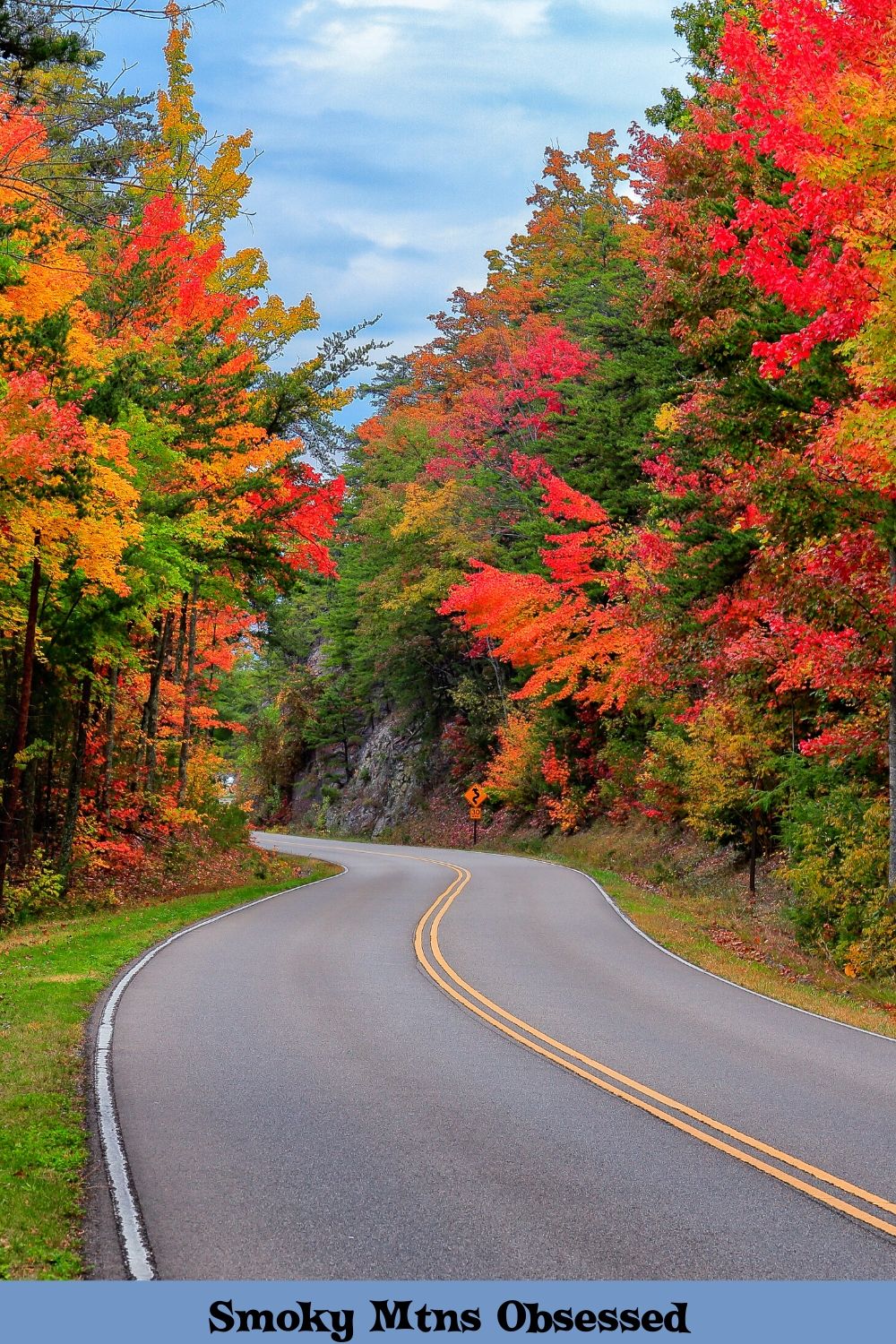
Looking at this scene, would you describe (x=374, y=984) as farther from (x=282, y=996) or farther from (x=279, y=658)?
(x=279, y=658)

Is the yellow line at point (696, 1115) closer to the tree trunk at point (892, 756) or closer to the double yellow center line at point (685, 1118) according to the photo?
the double yellow center line at point (685, 1118)

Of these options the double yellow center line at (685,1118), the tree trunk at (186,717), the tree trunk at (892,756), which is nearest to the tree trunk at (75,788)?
the tree trunk at (186,717)

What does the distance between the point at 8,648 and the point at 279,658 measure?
141 feet

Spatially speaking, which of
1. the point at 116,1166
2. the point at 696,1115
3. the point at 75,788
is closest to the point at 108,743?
the point at 75,788

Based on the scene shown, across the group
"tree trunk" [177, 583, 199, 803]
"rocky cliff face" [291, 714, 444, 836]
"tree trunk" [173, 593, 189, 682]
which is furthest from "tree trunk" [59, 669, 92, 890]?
"rocky cliff face" [291, 714, 444, 836]

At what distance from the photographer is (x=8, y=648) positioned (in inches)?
860

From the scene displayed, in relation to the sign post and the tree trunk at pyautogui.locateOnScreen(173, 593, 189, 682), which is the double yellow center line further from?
the sign post

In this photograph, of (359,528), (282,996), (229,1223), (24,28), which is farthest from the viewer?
(359,528)

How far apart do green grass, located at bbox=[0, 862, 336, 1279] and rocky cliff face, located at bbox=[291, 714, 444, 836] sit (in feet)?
107

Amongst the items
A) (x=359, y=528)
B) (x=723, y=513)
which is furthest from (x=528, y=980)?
(x=359, y=528)

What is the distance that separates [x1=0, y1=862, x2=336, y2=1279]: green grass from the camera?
605cm

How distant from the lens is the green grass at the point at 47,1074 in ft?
19.9

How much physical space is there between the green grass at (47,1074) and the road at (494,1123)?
441mm

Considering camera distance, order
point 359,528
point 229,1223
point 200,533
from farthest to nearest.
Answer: point 359,528
point 200,533
point 229,1223
